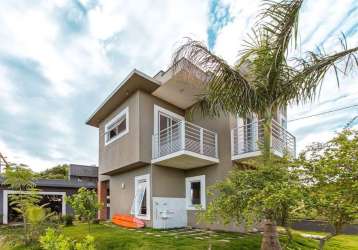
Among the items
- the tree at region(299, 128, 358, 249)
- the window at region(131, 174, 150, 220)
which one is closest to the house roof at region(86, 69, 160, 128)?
the window at region(131, 174, 150, 220)

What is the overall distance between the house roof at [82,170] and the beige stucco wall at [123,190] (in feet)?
42.6

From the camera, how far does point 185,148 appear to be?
12.2 meters

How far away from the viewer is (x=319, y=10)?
28.1ft

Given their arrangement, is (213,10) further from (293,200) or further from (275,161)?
(293,200)

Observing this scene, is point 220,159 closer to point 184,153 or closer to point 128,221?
point 184,153

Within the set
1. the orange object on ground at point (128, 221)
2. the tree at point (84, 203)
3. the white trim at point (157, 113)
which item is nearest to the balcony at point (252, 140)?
the white trim at point (157, 113)

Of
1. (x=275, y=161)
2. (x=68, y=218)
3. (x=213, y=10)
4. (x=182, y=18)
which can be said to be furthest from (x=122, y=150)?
(x=275, y=161)

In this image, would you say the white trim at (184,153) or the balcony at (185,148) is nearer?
the white trim at (184,153)

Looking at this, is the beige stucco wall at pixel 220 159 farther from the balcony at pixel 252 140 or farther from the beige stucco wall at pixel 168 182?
the beige stucco wall at pixel 168 182

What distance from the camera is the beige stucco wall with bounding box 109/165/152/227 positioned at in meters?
15.1

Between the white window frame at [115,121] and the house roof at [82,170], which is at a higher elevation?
the white window frame at [115,121]

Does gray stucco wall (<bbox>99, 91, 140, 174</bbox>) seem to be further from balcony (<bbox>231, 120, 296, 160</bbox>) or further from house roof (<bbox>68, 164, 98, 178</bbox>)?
house roof (<bbox>68, 164, 98, 178</bbox>)

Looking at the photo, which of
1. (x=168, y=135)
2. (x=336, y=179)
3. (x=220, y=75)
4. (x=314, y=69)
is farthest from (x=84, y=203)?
(x=314, y=69)

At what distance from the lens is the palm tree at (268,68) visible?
784 cm
